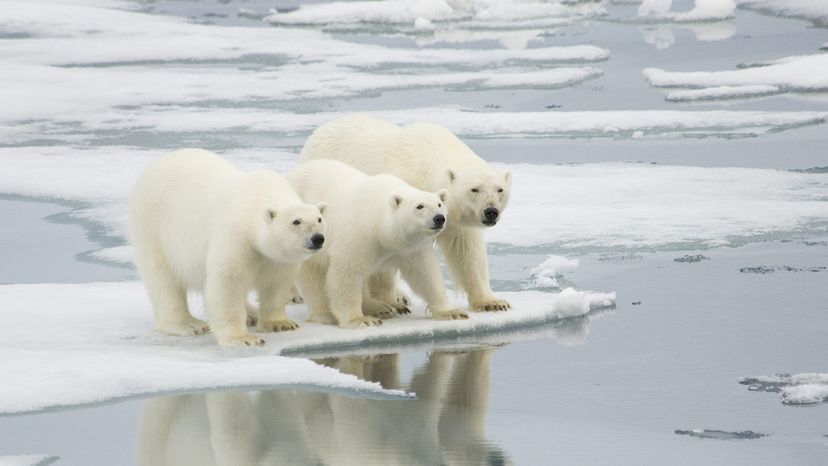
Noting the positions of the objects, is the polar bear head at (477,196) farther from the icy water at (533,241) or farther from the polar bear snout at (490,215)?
the icy water at (533,241)

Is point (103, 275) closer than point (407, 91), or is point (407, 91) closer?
point (103, 275)

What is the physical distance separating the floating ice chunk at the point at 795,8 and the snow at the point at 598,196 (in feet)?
36.8

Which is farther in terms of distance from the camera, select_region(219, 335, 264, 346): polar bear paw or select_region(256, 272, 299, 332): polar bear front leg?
select_region(256, 272, 299, 332): polar bear front leg

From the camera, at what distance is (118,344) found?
5922 mm

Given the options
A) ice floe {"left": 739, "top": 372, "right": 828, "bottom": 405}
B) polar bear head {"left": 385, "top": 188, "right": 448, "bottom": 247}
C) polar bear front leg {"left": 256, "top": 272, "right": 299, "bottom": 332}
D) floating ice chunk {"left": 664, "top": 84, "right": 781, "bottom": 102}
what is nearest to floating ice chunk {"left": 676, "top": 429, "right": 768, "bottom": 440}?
ice floe {"left": 739, "top": 372, "right": 828, "bottom": 405}

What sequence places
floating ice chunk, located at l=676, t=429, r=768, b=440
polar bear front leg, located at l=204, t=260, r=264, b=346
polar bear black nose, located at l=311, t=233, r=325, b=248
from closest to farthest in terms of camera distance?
floating ice chunk, located at l=676, t=429, r=768, b=440 < polar bear black nose, located at l=311, t=233, r=325, b=248 < polar bear front leg, located at l=204, t=260, r=264, b=346

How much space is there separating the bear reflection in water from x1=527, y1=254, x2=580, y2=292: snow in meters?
1.81

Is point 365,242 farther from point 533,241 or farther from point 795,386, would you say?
point 533,241

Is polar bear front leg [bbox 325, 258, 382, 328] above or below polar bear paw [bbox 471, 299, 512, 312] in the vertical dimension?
above

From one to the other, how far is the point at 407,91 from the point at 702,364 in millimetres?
9842

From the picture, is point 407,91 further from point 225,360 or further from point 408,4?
point 225,360

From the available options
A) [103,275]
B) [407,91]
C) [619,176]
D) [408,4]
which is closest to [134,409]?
[103,275]

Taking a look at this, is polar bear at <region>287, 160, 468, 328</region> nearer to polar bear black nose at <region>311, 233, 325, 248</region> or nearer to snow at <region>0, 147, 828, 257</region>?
polar bear black nose at <region>311, 233, 325, 248</region>

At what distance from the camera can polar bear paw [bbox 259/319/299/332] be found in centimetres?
601
